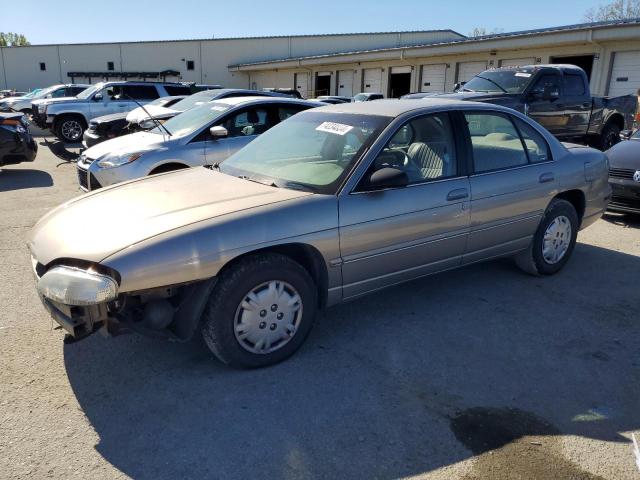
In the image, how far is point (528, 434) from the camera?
2.79 meters

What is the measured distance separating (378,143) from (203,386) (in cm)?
199

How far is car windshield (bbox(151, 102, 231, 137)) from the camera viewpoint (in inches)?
286

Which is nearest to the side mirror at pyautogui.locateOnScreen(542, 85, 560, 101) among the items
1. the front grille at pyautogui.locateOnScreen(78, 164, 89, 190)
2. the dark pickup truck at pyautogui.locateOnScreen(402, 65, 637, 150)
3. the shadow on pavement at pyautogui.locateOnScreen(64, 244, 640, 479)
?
the dark pickup truck at pyautogui.locateOnScreen(402, 65, 637, 150)

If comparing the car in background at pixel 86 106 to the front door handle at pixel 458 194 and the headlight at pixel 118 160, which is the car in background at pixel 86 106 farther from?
the front door handle at pixel 458 194

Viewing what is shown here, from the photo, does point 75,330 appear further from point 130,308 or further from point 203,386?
point 203,386

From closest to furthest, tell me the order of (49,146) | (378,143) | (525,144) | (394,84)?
(378,143), (525,144), (49,146), (394,84)

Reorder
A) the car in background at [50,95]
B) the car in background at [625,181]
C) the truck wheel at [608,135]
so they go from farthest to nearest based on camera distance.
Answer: the car in background at [50,95] → the truck wheel at [608,135] → the car in background at [625,181]

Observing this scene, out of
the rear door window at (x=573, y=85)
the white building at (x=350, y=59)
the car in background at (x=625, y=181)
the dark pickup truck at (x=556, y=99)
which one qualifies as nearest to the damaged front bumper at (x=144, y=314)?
the car in background at (x=625, y=181)

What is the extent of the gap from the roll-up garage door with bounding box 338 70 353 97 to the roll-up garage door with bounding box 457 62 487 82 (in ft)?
30.7

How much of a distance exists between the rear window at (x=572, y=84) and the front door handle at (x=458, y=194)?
26.6ft

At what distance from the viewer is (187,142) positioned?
7.04 metres

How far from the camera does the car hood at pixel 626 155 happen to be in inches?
280

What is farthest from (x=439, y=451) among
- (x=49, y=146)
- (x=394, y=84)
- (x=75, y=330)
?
(x=394, y=84)

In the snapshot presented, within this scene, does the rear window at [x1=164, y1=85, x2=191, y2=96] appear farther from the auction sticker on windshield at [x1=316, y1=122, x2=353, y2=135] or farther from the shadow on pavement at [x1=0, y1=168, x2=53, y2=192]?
the auction sticker on windshield at [x1=316, y1=122, x2=353, y2=135]
